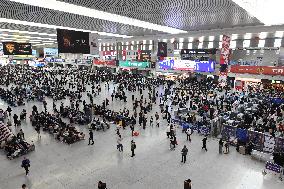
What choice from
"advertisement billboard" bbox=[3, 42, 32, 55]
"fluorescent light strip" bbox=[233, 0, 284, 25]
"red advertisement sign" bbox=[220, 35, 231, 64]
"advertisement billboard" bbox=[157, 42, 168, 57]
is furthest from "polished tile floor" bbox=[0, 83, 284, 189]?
"red advertisement sign" bbox=[220, 35, 231, 64]

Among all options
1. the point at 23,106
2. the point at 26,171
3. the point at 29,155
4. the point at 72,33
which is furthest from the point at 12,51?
the point at 26,171

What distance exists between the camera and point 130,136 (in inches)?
659

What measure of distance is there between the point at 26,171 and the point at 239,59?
117ft

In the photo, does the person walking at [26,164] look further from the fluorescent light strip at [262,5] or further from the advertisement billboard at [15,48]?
the advertisement billboard at [15,48]

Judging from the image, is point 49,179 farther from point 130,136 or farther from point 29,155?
point 130,136

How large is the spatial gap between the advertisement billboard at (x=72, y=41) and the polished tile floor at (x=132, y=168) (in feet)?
21.3

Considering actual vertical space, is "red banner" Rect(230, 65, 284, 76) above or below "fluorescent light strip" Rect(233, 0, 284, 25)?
below

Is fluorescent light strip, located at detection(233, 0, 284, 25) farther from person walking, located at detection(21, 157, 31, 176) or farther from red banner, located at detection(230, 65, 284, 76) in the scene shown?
person walking, located at detection(21, 157, 31, 176)

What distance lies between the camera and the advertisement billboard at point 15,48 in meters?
26.1

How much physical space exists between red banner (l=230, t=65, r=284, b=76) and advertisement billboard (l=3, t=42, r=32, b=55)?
28787 mm

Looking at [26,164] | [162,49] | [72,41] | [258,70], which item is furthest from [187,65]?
[26,164]

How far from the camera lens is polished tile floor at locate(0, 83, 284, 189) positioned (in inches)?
420

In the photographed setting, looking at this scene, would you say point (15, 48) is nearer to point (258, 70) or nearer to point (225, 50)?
point (225, 50)

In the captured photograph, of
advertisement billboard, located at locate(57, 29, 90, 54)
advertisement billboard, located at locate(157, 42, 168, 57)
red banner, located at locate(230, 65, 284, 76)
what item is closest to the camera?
advertisement billboard, located at locate(57, 29, 90, 54)
